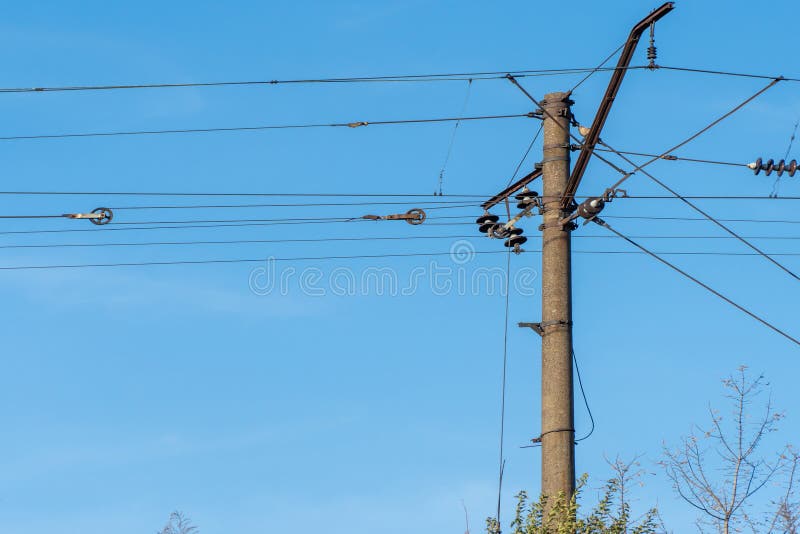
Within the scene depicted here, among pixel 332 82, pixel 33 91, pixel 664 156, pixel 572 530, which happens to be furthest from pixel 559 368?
pixel 33 91

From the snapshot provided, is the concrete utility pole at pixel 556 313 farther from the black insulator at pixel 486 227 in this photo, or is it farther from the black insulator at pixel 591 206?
the black insulator at pixel 486 227

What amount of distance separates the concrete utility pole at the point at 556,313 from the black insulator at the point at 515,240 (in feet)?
2.72

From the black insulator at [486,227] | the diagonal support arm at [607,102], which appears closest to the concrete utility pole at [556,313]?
the diagonal support arm at [607,102]

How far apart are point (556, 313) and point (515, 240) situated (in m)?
1.60

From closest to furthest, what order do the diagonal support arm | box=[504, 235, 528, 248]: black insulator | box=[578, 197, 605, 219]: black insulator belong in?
the diagonal support arm < box=[578, 197, 605, 219]: black insulator < box=[504, 235, 528, 248]: black insulator

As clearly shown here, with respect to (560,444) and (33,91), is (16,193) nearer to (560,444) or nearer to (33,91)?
(33,91)

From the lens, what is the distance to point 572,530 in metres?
11.9

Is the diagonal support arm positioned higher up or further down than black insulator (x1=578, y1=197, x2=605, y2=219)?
higher up

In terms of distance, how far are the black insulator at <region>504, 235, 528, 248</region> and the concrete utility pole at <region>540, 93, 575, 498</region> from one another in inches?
32.6

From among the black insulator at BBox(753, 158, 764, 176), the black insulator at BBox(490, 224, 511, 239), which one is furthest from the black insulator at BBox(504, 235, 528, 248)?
the black insulator at BBox(753, 158, 764, 176)

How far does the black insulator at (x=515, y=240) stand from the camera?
14492 millimetres

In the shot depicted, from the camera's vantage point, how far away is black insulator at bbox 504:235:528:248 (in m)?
14.5

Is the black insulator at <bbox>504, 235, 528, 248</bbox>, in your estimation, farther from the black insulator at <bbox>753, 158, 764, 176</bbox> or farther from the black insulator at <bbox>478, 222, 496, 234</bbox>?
the black insulator at <bbox>753, 158, 764, 176</bbox>

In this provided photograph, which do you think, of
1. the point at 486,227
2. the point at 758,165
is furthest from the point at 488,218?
the point at 758,165
